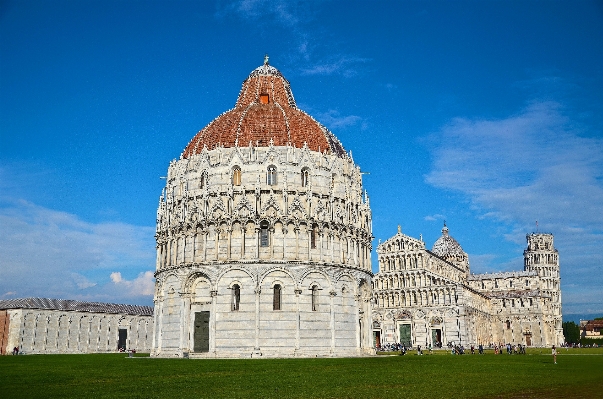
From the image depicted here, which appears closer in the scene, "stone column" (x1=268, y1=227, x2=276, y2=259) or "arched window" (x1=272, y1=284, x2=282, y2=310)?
"arched window" (x1=272, y1=284, x2=282, y2=310)

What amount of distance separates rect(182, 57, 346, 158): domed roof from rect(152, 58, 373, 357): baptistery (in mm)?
137

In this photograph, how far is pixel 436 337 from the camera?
315 ft

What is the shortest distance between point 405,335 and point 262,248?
57.3 m

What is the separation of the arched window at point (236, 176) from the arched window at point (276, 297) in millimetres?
9627

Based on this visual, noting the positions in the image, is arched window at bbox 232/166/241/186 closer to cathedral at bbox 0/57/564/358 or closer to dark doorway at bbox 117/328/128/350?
cathedral at bbox 0/57/564/358

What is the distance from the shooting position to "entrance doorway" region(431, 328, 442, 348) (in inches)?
3745

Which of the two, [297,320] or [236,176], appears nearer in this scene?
[297,320]

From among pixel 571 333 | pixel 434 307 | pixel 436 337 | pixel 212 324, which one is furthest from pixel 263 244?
pixel 571 333

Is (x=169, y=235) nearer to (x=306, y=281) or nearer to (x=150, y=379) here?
(x=306, y=281)

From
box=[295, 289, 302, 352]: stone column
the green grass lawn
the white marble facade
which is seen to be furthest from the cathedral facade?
the green grass lawn

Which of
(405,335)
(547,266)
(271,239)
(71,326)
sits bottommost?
A: (405,335)

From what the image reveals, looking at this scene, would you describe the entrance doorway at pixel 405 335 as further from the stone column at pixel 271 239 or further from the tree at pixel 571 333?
the tree at pixel 571 333

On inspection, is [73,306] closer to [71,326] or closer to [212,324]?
[71,326]

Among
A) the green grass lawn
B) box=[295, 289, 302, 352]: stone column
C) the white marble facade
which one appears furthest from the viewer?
the white marble facade
